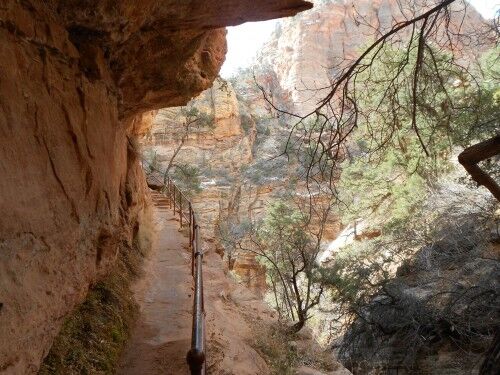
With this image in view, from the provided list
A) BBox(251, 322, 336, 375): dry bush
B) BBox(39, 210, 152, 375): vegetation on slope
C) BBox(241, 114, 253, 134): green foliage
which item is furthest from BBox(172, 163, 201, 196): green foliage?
BBox(39, 210, 152, 375): vegetation on slope

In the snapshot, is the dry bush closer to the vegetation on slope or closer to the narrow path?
the narrow path

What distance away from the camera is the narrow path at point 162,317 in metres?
3.38

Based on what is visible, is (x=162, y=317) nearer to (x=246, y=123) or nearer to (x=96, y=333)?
(x=96, y=333)

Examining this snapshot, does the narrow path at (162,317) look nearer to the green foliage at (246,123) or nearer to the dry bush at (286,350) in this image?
the dry bush at (286,350)

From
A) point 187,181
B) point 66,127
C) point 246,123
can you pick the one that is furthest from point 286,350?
point 246,123

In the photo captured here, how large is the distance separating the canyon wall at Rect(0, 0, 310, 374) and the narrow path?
0.68 m

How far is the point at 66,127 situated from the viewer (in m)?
3.22

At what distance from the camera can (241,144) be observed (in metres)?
34.9

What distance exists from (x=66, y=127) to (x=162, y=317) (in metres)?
2.33

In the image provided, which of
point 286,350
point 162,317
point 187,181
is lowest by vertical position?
point 286,350

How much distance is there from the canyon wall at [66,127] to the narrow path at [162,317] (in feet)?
2.25

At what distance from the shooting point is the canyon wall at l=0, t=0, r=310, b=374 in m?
2.38

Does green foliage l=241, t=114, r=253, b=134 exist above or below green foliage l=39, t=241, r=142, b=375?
above

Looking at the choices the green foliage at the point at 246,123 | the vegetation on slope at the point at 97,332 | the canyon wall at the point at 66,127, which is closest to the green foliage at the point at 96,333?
the vegetation on slope at the point at 97,332
